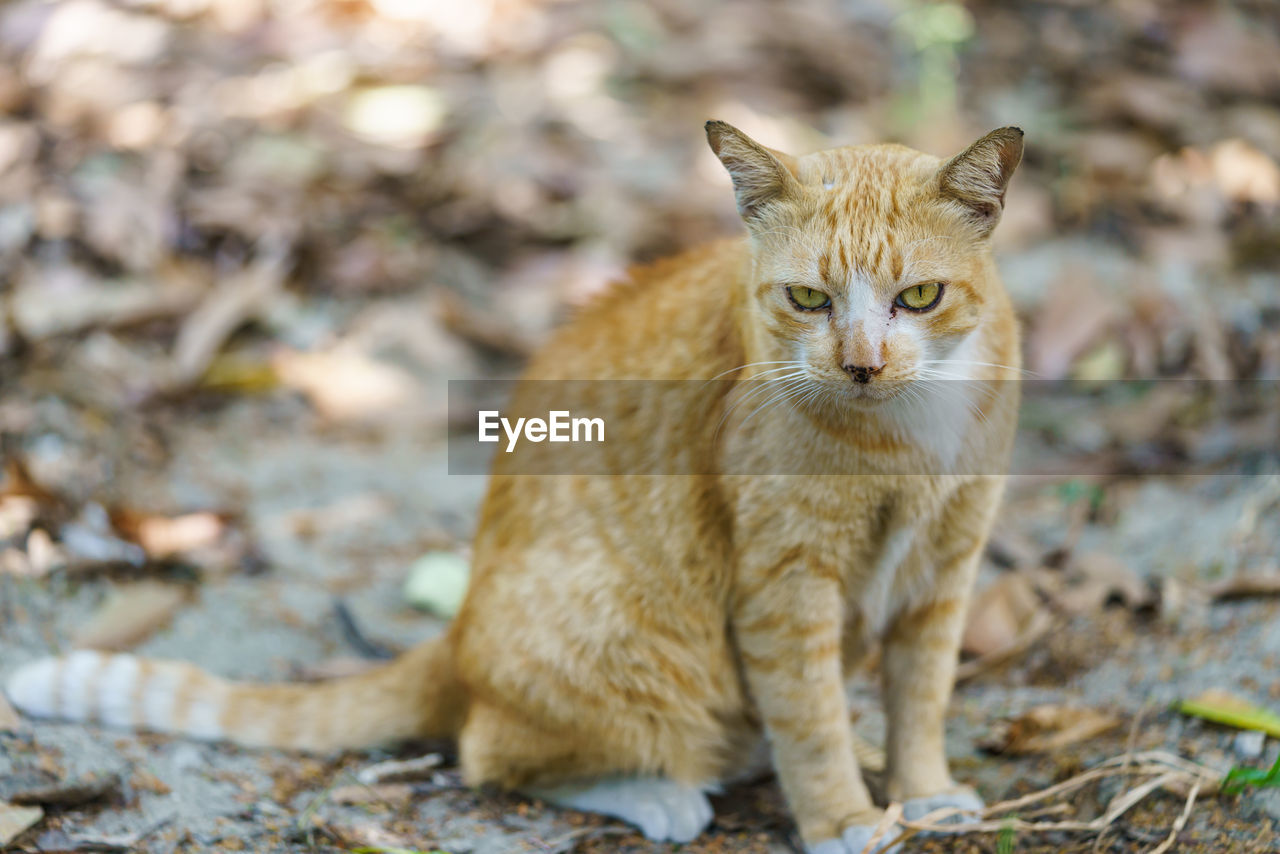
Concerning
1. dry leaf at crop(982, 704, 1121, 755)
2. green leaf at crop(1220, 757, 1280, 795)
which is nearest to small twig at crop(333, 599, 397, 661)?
dry leaf at crop(982, 704, 1121, 755)

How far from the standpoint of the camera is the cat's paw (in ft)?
8.21

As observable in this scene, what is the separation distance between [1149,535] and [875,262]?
199cm

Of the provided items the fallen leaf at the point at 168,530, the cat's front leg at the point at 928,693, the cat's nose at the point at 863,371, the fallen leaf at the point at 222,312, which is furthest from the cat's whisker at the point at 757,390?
the fallen leaf at the point at 222,312

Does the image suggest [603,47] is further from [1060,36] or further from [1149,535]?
[1149,535]

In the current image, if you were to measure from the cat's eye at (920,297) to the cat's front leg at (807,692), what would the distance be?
1.87ft

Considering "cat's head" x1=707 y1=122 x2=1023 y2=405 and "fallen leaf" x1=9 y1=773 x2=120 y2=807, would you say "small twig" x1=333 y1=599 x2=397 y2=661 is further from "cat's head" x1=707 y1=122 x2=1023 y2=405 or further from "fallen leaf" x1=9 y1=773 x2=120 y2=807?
"cat's head" x1=707 y1=122 x2=1023 y2=405

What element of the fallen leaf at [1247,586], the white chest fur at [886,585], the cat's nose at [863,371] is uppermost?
the cat's nose at [863,371]

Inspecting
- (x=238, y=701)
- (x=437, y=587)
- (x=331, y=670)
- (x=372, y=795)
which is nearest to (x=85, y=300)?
(x=437, y=587)

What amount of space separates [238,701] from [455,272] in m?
2.78

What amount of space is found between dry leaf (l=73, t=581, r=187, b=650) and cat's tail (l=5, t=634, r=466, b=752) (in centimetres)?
32

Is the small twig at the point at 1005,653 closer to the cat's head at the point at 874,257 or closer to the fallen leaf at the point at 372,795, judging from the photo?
the cat's head at the point at 874,257

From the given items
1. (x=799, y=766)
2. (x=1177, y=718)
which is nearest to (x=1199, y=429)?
(x=1177, y=718)

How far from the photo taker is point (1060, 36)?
6000 mm

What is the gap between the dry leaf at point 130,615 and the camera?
319 cm
